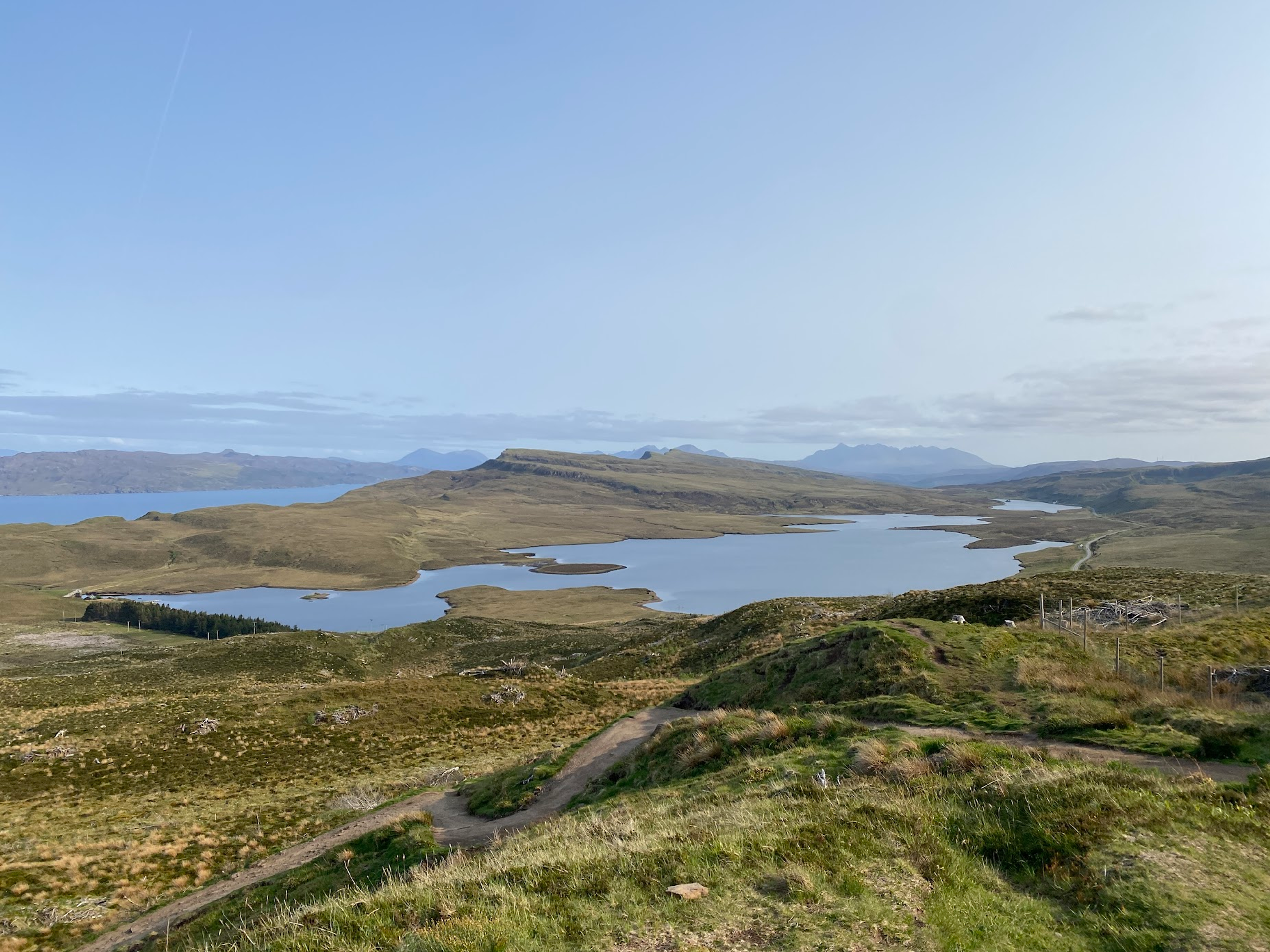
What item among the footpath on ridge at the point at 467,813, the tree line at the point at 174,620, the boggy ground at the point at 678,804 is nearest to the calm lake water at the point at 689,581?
the tree line at the point at 174,620

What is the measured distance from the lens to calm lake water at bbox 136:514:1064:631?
119m

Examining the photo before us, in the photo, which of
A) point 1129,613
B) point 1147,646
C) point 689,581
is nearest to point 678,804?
point 1147,646

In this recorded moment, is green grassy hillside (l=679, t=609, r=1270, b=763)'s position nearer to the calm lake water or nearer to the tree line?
the calm lake water

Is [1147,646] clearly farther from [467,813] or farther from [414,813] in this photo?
[414,813]

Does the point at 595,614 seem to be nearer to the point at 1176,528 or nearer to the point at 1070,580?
the point at 1070,580

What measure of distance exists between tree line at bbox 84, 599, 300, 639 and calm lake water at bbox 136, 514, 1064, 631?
40.9 feet

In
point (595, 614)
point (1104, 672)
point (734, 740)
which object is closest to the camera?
point (734, 740)

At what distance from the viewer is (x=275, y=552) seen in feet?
591

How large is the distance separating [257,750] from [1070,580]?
175 feet

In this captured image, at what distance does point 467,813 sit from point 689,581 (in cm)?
12908

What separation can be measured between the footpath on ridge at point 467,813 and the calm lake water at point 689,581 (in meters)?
88.4

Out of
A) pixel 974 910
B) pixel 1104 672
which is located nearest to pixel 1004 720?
pixel 1104 672

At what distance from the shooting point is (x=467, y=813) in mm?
19344

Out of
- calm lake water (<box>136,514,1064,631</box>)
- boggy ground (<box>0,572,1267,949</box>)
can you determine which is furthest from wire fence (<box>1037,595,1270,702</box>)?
calm lake water (<box>136,514,1064,631</box>)
